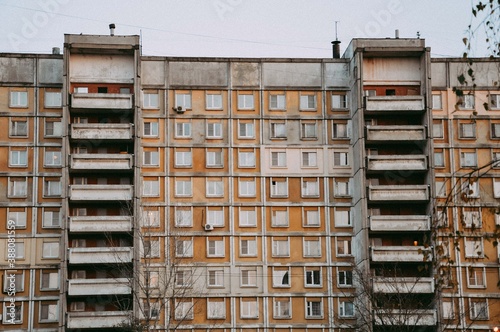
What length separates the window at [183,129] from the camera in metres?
73.8

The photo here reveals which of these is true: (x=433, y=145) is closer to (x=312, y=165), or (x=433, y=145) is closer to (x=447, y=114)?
(x=447, y=114)

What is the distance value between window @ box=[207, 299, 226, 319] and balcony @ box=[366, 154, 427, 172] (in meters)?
14.4

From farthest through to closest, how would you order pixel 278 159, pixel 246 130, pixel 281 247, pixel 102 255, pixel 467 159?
pixel 467 159 → pixel 246 130 → pixel 278 159 → pixel 281 247 → pixel 102 255

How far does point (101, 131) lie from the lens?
70.1 m

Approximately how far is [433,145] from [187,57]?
19181 millimetres

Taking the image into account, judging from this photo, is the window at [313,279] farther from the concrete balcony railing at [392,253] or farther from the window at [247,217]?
the window at [247,217]

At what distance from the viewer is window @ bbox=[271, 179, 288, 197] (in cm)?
7369

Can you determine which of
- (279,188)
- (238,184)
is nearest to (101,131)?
(238,184)

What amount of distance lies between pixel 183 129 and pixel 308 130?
940cm

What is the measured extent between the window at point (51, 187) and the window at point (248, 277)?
1464 cm

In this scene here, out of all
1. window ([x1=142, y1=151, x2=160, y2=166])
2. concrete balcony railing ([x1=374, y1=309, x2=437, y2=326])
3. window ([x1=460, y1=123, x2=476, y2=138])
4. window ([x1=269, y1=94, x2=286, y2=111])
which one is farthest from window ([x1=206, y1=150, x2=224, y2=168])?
window ([x1=460, y1=123, x2=476, y2=138])

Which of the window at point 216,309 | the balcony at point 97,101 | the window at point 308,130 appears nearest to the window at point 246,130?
the window at point 308,130

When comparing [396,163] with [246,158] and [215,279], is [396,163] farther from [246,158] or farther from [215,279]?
[215,279]

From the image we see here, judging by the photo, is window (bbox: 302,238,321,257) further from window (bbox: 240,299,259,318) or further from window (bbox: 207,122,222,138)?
window (bbox: 207,122,222,138)
